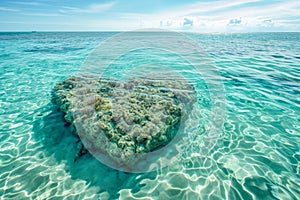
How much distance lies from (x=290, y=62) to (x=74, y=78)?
17632mm

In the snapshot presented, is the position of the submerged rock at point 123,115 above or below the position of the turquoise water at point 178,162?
above

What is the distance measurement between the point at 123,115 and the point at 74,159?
1.92 m

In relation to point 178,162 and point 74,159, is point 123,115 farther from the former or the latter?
point 178,162

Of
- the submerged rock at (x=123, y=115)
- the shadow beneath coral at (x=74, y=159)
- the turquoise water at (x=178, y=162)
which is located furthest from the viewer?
the submerged rock at (x=123, y=115)

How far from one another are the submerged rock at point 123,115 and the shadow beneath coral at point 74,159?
0.34 metres

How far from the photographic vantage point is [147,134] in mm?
4801

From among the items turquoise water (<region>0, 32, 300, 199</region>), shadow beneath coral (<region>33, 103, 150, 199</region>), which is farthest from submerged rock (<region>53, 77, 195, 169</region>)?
turquoise water (<region>0, 32, 300, 199</region>)

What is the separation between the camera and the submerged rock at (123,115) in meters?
4.66

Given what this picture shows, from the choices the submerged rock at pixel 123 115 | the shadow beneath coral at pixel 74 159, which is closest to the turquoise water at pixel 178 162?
the shadow beneath coral at pixel 74 159

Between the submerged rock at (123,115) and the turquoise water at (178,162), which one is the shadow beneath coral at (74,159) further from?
the submerged rock at (123,115)

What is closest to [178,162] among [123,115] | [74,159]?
[123,115]

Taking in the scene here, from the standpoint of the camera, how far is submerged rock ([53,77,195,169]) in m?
4.66

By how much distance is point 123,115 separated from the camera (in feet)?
17.3

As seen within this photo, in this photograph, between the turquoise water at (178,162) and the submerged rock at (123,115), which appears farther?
the submerged rock at (123,115)
